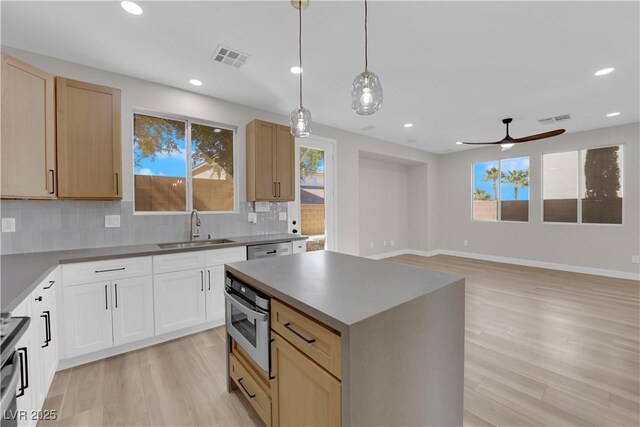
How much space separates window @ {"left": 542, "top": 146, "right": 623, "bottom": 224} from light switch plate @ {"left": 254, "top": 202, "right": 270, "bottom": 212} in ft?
19.4

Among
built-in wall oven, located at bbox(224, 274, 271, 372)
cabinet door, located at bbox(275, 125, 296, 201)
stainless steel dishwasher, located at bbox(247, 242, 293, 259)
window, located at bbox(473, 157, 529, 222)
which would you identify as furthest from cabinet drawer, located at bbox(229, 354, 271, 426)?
window, located at bbox(473, 157, 529, 222)

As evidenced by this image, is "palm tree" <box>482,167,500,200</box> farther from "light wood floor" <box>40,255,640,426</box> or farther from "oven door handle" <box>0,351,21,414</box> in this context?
"oven door handle" <box>0,351,21,414</box>

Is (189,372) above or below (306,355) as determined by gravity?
below

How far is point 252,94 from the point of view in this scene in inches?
139

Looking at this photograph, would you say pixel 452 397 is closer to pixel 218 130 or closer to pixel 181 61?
pixel 181 61

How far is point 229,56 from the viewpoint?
Answer: 2.66 meters

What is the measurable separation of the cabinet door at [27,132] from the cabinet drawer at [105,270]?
68 centimetres

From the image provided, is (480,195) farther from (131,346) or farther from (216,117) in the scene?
(131,346)

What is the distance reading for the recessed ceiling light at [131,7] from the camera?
195 cm

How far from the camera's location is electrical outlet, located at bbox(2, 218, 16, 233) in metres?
2.36

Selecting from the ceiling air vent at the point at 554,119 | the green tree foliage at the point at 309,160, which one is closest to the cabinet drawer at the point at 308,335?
the green tree foliage at the point at 309,160

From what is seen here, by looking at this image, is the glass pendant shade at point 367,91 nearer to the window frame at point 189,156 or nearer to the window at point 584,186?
the window frame at point 189,156

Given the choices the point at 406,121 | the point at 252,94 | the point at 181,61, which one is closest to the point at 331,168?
the point at 406,121

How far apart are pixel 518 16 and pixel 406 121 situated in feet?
8.80
